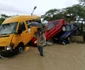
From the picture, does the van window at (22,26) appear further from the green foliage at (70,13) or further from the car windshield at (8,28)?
the green foliage at (70,13)

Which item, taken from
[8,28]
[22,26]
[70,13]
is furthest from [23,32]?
[70,13]

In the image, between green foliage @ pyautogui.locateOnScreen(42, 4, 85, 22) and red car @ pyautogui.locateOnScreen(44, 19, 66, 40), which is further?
green foliage @ pyautogui.locateOnScreen(42, 4, 85, 22)

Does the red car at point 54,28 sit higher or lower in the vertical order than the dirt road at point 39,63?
higher

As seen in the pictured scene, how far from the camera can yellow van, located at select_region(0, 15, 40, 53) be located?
13.2m

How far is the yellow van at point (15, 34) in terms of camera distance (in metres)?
13.2

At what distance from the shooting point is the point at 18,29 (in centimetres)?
1448

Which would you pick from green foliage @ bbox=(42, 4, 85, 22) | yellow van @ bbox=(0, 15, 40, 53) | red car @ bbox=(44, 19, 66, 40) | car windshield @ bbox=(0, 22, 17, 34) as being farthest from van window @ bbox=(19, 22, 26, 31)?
green foliage @ bbox=(42, 4, 85, 22)

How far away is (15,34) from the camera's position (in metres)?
13.9

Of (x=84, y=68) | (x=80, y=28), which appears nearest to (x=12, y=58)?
(x=84, y=68)

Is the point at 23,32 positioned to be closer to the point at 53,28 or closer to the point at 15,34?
the point at 15,34

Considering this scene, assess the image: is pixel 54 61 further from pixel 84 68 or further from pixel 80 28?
pixel 80 28

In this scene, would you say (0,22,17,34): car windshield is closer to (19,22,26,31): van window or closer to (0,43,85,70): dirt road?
(19,22,26,31): van window

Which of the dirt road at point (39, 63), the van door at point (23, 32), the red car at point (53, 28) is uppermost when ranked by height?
the van door at point (23, 32)

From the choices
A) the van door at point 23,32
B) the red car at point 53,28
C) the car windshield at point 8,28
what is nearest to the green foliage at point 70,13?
the red car at point 53,28
